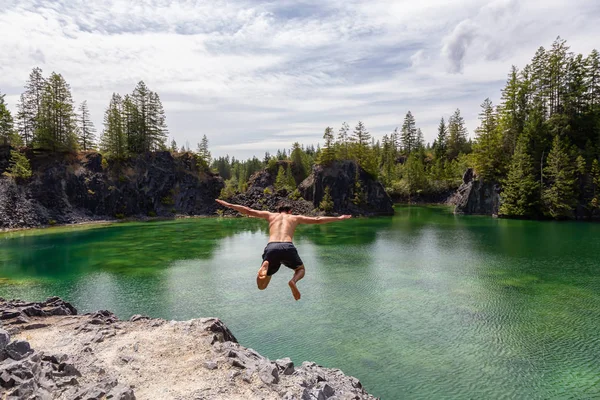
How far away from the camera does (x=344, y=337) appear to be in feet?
53.4

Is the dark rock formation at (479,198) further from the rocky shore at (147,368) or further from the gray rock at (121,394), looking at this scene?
the gray rock at (121,394)

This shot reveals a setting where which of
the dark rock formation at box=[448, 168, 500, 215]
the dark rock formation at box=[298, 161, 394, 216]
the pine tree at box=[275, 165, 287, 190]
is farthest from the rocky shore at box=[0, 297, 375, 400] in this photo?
the pine tree at box=[275, 165, 287, 190]

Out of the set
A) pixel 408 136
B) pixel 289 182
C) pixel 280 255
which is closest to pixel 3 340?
pixel 280 255

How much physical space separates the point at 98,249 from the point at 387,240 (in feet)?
108

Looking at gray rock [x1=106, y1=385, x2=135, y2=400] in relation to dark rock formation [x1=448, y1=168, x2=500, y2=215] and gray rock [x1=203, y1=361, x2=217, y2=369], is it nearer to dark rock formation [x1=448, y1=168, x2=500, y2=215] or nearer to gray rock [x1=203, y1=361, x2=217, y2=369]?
gray rock [x1=203, y1=361, x2=217, y2=369]

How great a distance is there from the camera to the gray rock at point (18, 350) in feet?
30.2

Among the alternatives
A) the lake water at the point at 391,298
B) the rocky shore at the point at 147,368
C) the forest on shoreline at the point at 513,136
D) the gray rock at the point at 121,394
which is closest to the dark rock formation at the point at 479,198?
the forest on shoreline at the point at 513,136

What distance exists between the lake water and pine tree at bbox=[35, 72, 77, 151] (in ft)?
84.3

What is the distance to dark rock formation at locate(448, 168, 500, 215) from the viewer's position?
6669 cm

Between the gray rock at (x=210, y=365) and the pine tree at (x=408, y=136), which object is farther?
the pine tree at (x=408, y=136)

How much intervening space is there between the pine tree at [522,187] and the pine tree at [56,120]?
261 feet

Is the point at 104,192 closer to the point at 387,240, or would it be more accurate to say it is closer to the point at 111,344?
the point at 387,240

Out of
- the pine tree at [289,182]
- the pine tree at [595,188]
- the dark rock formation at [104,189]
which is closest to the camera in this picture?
the pine tree at [595,188]

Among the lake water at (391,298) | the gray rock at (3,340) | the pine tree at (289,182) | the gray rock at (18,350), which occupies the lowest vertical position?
the lake water at (391,298)
